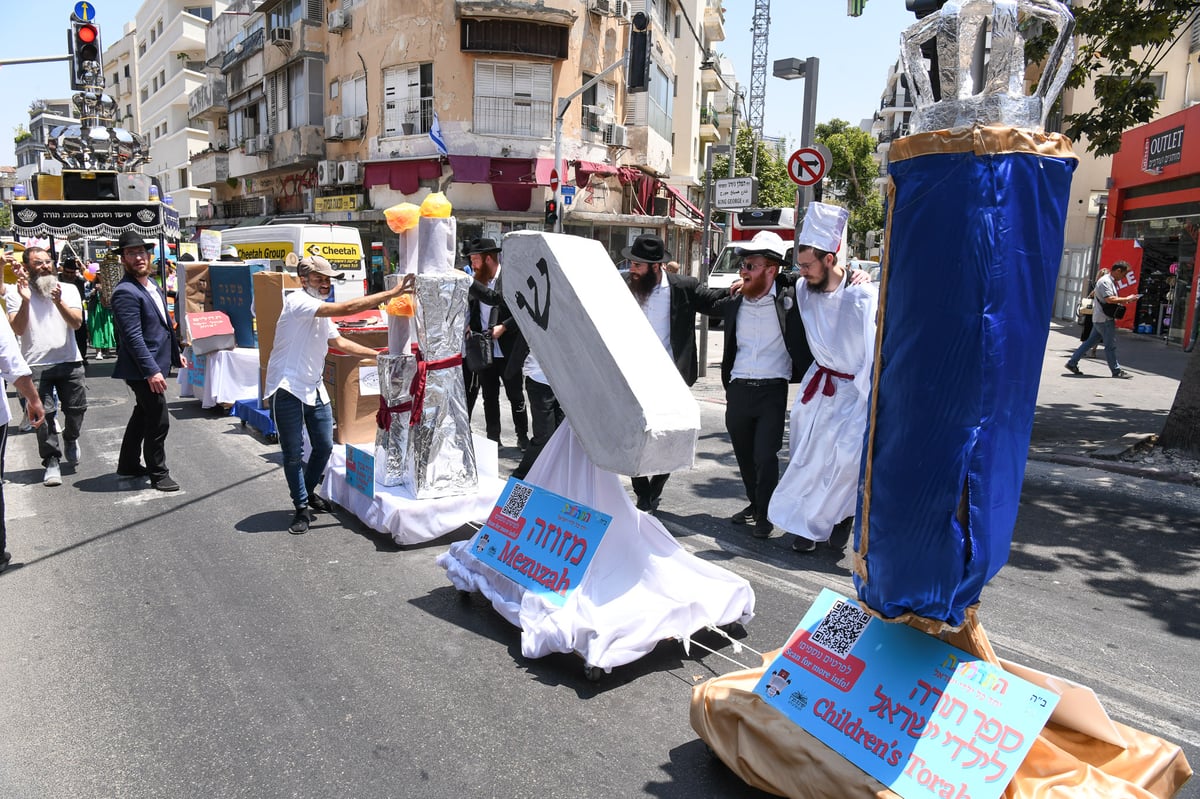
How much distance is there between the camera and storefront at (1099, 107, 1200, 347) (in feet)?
56.5

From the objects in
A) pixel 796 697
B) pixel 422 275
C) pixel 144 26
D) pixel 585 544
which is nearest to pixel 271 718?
pixel 585 544

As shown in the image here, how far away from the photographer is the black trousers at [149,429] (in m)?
6.66

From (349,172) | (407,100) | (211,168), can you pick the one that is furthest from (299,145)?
(211,168)

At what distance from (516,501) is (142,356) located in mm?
3929

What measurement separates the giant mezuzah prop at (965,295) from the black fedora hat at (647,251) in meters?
3.28

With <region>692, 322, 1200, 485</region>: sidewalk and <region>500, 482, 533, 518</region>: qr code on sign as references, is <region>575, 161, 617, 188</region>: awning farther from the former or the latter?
<region>500, 482, 533, 518</region>: qr code on sign

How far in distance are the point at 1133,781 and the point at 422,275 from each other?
4259 millimetres

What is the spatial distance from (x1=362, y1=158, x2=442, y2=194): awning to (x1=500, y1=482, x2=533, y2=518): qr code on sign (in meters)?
21.8

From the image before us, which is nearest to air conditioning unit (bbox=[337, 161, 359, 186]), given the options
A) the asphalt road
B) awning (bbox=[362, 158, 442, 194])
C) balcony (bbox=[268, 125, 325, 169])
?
awning (bbox=[362, 158, 442, 194])

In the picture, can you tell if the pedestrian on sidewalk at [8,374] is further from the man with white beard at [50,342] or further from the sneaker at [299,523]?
the man with white beard at [50,342]

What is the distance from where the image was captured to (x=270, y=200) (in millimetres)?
33844

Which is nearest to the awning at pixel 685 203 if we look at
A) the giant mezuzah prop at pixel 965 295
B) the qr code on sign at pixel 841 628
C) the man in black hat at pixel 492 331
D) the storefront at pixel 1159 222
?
the storefront at pixel 1159 222

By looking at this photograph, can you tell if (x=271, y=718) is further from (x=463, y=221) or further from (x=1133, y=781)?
(x=463, y=221)

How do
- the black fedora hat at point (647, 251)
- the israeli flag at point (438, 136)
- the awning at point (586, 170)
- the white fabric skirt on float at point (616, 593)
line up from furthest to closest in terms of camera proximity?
the awning at point (586, 170)
the israeli flag at point (438, 136)
the black fedora hat at point (647, 251)
the white fabric skirt on float at point (616, 593)
